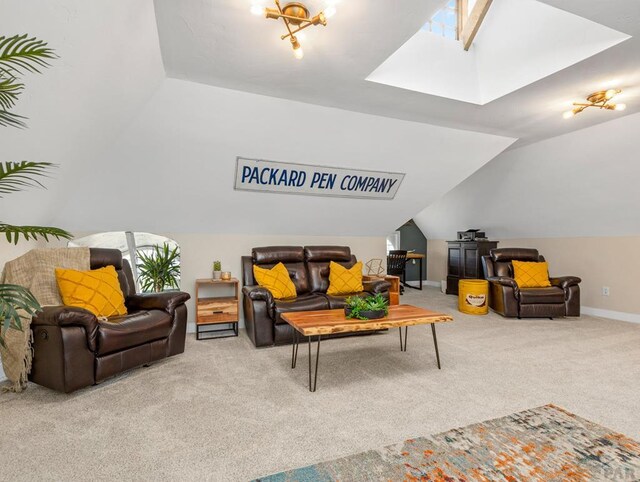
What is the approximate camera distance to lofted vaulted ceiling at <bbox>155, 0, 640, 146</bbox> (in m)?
2.33

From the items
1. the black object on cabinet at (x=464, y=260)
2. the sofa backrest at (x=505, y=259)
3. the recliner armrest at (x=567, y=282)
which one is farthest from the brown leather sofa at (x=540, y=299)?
the black object on cabinet at (x=464, y=260)

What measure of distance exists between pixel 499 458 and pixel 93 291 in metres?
3.18

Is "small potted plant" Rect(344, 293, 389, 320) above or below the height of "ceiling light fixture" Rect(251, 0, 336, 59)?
below

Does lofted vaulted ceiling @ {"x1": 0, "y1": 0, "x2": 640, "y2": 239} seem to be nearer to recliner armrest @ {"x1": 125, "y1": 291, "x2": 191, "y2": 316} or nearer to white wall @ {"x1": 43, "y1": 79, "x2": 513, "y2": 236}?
white wall @ {"x1": 43, "y1": 79, "x2": 513, "y2": 236}

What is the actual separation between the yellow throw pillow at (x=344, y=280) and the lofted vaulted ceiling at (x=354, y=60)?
1956mm

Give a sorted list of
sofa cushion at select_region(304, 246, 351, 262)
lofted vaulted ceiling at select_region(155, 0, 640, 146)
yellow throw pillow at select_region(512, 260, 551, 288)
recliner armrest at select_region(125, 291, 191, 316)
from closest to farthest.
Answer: lofted vaulted ceiling at select_region(155, 0, 640, 146) → recliner armrest at select_region(125, 291, 191, 316) → sofa cushion at select_region(304, 246, 351, 262) → yellow throw pillow at select_region(512, 260, 551, 288)

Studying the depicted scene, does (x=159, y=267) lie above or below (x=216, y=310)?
above

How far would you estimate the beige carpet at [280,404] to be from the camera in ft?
6.15

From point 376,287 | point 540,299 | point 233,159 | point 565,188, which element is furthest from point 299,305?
point 565,188

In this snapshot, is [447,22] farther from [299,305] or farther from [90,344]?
[90,344]

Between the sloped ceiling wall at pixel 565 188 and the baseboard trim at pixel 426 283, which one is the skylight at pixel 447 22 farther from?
the baseboard trim at pixel 426 283

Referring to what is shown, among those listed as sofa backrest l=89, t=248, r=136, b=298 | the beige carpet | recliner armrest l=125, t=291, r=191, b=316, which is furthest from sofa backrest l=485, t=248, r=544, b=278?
sofa backrest l=89, t=248, r=136, b=298

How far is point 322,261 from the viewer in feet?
16.0

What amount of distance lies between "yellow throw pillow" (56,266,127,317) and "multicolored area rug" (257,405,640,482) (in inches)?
87.0
